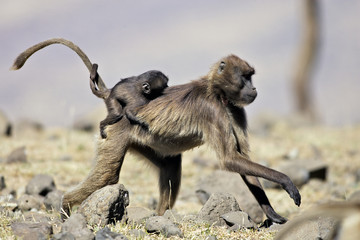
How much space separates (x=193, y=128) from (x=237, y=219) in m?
1.22

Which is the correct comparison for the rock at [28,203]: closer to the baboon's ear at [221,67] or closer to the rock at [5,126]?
the baboon's ear at [221,67]

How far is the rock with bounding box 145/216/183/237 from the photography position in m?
5.00

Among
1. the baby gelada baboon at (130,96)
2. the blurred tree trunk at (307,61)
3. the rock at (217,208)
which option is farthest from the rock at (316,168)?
the blurred tree trunk at (307,61)

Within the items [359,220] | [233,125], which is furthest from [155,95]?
[359,220]

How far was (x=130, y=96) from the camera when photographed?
6.32 meters

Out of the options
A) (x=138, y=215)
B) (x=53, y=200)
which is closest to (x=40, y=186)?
(x=53, y=200)

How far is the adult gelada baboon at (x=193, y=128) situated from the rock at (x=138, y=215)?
483 mm

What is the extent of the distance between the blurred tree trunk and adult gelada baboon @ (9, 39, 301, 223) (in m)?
19.2

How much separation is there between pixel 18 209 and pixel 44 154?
3844 mm

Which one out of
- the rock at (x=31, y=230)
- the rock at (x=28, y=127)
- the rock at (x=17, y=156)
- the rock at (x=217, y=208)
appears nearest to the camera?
the rock at (x=31, y=230)

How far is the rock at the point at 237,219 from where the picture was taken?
548 centimetres

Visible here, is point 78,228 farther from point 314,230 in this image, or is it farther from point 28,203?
point 28,203

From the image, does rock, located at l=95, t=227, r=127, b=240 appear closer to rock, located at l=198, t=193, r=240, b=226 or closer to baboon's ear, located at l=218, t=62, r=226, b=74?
rock, located at l=198, t=193, r=240, b=226

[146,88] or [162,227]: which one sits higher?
[146,88]
